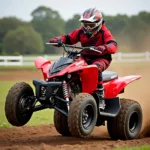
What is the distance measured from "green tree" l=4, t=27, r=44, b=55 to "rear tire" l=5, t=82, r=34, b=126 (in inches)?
1325

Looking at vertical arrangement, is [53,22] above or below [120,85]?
above

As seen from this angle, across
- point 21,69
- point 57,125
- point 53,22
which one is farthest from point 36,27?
point 57,125

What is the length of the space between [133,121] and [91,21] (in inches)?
95.0

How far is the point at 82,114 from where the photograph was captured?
10.0 m

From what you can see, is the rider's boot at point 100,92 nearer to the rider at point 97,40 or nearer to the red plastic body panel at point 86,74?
the rider at point 97,40

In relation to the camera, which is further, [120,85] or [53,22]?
[53,22]

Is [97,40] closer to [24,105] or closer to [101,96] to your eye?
[101,96]

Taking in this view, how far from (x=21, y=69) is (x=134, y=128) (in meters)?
27.0

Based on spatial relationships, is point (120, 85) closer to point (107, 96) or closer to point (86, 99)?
point (107, 96)

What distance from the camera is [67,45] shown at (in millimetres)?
10938

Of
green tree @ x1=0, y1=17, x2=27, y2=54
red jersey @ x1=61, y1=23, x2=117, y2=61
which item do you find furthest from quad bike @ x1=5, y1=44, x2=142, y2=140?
green tree @ x1=0, y1=17, x2=27, y2=54

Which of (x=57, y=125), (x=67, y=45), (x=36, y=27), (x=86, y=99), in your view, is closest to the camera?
(x=86, y=99)

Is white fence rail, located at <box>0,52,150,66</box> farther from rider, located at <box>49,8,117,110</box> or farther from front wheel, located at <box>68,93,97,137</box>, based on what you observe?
front wheel, located at <box>68,93,97,137</box>

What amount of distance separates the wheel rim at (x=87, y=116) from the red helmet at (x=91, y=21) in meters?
1.59
